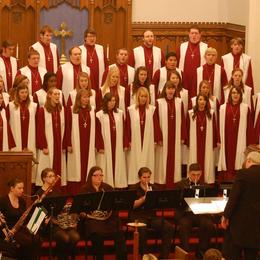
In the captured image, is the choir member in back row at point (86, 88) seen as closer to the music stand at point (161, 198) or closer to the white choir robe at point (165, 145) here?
the white choir robe at point (165, 145)

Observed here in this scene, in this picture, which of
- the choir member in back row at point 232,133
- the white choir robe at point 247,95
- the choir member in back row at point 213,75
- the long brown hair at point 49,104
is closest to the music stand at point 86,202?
the long brown hair at point 49,104

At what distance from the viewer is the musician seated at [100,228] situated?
9.70 m

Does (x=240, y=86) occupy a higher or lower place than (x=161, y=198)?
higher

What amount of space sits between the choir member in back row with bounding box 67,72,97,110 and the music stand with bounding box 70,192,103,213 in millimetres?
2143

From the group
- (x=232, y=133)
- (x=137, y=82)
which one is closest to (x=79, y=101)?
(x=137, y=82)

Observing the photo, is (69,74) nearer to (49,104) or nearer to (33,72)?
(33,72)

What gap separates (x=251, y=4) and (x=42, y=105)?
3986mm

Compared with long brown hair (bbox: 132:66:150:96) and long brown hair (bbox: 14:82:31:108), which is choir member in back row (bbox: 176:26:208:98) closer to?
long brown hair (bbox: 132:66:150:96)

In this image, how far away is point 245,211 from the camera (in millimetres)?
8195

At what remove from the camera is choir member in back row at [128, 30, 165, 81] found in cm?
1259

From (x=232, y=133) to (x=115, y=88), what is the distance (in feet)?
5.69

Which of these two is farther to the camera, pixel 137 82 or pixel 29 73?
pixel 29 73

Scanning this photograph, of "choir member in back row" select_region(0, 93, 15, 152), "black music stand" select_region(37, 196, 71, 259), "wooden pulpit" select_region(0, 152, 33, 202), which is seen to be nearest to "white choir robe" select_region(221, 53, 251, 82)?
"choir member in back row" select_region(0, 93, 15, 152)

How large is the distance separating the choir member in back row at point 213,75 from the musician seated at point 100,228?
3112 millimetres
